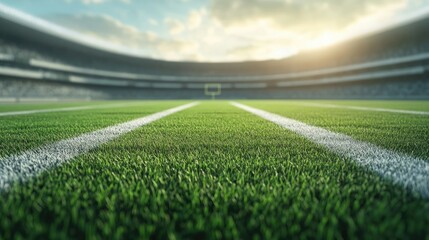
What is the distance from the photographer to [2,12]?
2108 centimetres

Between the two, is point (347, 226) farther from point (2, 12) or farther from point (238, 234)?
point (2, 12)

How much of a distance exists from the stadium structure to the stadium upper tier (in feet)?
0.29

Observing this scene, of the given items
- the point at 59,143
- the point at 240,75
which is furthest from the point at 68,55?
the point at 59,143

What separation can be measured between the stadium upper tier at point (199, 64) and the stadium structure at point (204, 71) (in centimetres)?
9

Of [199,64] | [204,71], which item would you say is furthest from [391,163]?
[204,71]

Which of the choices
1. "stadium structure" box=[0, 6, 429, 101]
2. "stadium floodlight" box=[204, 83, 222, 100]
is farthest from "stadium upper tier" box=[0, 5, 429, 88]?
"stadium floodlight" box=[204, 83, 222, 100]

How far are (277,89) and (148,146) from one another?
4439 centimetres

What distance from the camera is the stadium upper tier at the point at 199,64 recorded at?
1031 inches

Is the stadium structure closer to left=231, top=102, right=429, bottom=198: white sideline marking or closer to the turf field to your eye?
left=231, top=102, right=429, bottom=198: white sideline marking

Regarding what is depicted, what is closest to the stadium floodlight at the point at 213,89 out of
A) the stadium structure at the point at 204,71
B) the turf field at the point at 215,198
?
the stadium structure at the point at 204,71

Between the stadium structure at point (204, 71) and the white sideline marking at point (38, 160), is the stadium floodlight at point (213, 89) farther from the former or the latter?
the white sideline marking at point (38, 160)

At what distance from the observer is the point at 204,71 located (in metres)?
48.2

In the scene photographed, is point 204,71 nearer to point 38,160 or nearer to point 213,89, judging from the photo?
point 213,89

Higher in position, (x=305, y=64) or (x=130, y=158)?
(x=305, y=64)
